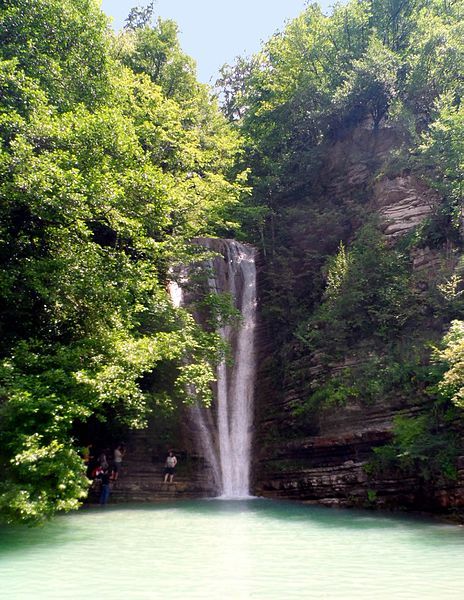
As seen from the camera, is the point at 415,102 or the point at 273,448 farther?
the point at 415,102

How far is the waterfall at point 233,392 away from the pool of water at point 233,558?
243 inches

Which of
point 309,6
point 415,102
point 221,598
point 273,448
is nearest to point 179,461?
point 273,448

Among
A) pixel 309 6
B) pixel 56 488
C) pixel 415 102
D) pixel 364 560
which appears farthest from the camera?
pixel 309 6

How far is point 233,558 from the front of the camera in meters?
8.20

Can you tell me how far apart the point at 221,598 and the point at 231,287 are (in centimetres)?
2015

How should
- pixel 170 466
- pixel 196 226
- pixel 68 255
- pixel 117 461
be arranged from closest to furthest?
pixel 68 255 → pixel 117 461 → pixel 170 466 → pixel 196 226

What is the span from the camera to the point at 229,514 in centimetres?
1374

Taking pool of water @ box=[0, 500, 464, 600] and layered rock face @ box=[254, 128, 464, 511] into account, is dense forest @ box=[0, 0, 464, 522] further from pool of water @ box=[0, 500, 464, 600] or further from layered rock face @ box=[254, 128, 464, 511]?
pool of water @ box=[0, 500, 464, 600]

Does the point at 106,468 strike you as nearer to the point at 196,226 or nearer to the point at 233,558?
the point at 196,226

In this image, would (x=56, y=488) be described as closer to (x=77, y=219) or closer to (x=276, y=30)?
(x=77, y=219)

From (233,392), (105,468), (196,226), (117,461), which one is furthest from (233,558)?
(196,226)

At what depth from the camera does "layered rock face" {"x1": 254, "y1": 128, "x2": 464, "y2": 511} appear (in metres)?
15.0

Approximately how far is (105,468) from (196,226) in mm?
10048

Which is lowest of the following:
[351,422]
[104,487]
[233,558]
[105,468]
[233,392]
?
[233,558]
